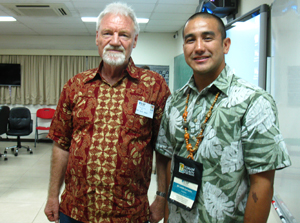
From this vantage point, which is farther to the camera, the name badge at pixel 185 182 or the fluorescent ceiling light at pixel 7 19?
the fluorescent ceiling light at pixel 7 19

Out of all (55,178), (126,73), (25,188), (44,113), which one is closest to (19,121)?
(44,113)

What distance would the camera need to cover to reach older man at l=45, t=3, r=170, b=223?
114cm

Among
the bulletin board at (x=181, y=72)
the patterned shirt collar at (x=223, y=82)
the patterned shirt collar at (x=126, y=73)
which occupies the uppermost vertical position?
the bulletin board at (x=181, y=72)

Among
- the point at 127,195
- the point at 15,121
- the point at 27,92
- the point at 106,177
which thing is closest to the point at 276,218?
the point at 127,195

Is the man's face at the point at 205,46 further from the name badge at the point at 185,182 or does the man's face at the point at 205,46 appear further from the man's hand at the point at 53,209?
the man's hand at the point at 53,209

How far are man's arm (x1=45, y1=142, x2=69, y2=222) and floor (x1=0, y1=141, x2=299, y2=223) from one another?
1.19 metres

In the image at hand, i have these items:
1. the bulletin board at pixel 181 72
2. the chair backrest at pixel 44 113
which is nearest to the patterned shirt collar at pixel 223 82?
the bulletin board at pixel 181 72

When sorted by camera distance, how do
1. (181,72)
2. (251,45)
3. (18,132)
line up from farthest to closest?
(18,132), (181,72), (251,45)

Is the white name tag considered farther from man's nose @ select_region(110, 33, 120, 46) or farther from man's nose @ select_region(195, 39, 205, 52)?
man's nose @ select_region(110, 33, 120, 46)

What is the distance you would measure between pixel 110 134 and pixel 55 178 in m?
0.44

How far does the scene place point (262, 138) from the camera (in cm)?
77

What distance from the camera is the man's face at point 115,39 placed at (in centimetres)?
120

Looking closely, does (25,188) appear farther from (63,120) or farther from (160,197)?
(160,197)

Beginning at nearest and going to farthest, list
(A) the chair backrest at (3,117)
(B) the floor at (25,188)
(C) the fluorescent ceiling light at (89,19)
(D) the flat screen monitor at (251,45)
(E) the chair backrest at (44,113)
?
(D) the flat screen monitor at (251,45) < (B) the floor at (25,188) < (A) the chair backrest at (3,117) < (C) the fluorescent ceiling light at (89,19) < (E) the chair backrest at (44,113)
